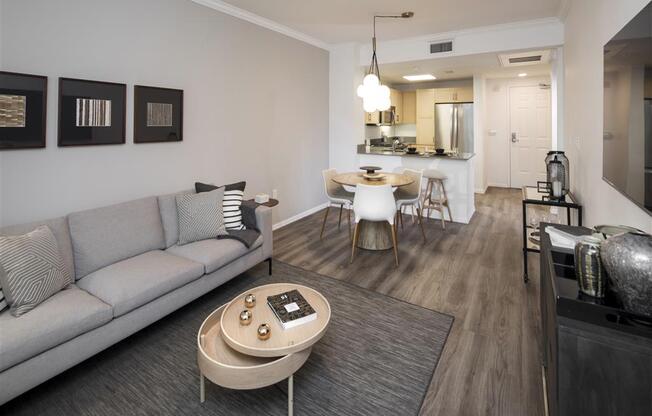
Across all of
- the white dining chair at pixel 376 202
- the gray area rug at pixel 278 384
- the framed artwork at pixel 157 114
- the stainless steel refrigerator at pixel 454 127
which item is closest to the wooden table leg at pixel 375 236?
the white dining chair at pixel 376 202

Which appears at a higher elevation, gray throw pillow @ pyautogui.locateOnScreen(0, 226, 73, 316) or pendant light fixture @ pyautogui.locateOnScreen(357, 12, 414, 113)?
pendant light fixture @ pyautogui.locateOnScreen(357, 12, 414, 113)

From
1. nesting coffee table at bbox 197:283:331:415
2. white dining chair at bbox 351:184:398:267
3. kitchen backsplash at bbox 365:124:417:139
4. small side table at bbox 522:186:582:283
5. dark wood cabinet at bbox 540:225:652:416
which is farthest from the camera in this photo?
kitchen backsplash at bbox 365:124:417:139

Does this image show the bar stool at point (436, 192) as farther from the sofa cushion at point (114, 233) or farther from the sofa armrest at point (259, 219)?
the sofa cushion at point (114, 233)

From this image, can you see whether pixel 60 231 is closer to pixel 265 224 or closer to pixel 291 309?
pixel 265 224

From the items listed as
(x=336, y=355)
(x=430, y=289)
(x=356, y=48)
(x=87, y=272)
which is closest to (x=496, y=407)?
(x=336, y=355)

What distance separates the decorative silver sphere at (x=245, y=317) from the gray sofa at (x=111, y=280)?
2.49 feet

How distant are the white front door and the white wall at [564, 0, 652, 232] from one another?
13.1 ft

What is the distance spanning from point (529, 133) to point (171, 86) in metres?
7.26

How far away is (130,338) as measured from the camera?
237 centimetres

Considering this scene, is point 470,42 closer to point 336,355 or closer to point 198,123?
point 198,123

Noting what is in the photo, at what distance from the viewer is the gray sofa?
67.9 inches

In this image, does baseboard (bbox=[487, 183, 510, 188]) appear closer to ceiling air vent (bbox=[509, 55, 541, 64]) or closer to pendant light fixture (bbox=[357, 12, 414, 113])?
ceiling air vent (bbox=[509, 55, 541, 64])

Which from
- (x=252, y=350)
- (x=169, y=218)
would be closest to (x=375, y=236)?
(x=169, y=218)

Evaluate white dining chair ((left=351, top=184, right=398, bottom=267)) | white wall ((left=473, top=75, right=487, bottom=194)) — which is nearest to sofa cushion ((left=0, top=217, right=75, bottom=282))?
white dining chair ((left=351, top=184, right=398, bottom=267))
